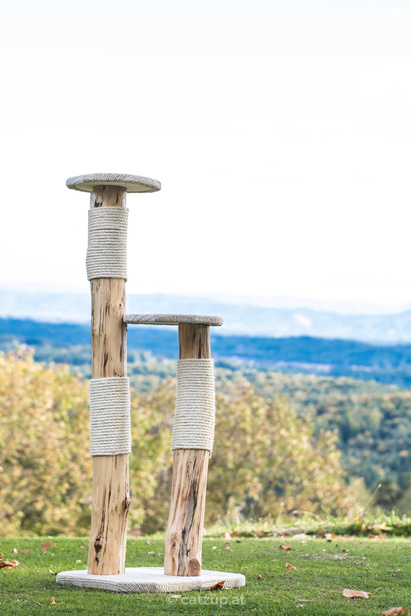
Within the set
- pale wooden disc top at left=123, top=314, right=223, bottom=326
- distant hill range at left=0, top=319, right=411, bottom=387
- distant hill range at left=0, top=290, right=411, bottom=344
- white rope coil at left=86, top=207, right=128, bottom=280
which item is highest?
distant hill range at left=0, top=290, right=411, bottom=344

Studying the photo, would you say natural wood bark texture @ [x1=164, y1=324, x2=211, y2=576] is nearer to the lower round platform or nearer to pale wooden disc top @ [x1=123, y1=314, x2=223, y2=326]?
the lower round platform

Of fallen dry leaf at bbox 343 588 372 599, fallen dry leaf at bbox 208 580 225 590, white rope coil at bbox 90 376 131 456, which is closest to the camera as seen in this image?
fallen dry leaf at bbox 343 588 372 599

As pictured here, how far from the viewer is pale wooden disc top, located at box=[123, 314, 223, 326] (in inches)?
173

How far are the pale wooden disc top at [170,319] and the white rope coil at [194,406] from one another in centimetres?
26

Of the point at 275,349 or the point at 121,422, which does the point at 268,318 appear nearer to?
the point at 275,349

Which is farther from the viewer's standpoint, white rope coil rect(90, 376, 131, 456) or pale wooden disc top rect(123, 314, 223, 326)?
white rope coil rect(90, 376, 131, 456)

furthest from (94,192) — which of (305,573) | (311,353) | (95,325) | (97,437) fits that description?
(311,353)

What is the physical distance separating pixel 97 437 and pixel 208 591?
1115 millimetres

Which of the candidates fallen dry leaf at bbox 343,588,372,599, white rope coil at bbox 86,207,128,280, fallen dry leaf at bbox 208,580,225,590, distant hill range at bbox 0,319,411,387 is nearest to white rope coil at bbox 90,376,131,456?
white rope coil at bbox 86,207,128,280

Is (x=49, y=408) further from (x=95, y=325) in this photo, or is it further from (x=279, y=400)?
(x=95, y=325)

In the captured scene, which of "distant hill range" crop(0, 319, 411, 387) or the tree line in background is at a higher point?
"distant hill range" crop(0, 319, 411, 387)

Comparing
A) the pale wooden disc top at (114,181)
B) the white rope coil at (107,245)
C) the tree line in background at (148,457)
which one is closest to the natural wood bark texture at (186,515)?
the white rope coil at (107,245)

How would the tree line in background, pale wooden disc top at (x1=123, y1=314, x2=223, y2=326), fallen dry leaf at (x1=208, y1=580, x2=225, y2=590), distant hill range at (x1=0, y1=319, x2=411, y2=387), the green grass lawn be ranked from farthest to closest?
1. distant hill range at (x1=0, y1=319, x2=411, y2=387)
2. the tree line in background
3. pale wooden disc top at (x1=123, y1=314, x2=223, y2=326)
4. fallen dry leaf at (x1=208, y1=580, x2=225, y2=590)
5. the green grass lawn

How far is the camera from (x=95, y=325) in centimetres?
462
